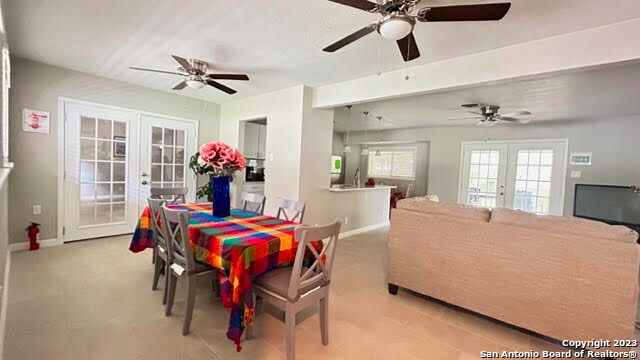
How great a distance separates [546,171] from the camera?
19.0ft

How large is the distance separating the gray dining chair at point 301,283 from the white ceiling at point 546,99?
250 centimetres

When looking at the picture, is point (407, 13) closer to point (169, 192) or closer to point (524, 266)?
point (524, 266)

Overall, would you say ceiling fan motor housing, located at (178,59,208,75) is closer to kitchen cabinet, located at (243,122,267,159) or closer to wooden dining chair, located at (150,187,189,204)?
wooden dining chair, located at (150,187,189,204)

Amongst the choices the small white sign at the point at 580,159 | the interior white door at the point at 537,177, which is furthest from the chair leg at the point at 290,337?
the small white sign at the point at 580,159

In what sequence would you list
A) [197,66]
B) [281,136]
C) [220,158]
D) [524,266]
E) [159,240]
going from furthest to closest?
[281,136] < [197,66] < [159,240] < [220,158] < [524,266]

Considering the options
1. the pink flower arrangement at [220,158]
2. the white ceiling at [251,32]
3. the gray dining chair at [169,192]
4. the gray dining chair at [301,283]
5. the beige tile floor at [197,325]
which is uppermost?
the white ceiling at [251,32]

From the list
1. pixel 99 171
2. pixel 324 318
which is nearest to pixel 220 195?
pixel 324 318

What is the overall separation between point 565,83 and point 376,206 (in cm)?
341

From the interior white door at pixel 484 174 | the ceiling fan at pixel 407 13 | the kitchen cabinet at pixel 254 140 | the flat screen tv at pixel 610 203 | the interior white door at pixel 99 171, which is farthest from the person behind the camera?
the interior white door at pixel 484 174

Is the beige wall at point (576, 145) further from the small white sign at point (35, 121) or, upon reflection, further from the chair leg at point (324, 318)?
the small white sign at point (35, 121)

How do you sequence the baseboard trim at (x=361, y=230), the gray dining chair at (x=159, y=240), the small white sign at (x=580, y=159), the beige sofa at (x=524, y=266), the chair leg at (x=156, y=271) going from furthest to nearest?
1. the small white sign at (x=580, y=159)
2. the baseboard trim at (x=361, y=230)
3. the chair leg at (x=156, y=271)
4. the gray dining chair at (x=159, y=240)
5. the beige sofa at (x=524, y=266)

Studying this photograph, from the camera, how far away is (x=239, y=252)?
5.63ft

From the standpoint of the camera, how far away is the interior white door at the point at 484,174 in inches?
248

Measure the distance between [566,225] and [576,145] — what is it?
480cm
